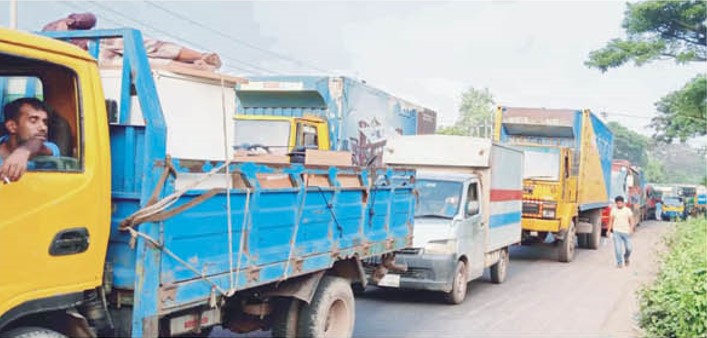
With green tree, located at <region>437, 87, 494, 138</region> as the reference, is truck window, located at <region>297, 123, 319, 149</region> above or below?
below

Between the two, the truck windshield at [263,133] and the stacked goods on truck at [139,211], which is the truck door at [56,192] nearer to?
the stacked goods on truck at [139,211]

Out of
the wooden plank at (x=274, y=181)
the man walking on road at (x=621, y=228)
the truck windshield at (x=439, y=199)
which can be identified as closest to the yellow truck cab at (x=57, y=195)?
the wooden plank at (x=274, y=181)

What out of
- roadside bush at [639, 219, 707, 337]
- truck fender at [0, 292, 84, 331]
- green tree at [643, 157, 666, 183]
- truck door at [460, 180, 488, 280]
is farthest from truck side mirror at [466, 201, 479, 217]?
green tree at [643, 157, 666, 183]

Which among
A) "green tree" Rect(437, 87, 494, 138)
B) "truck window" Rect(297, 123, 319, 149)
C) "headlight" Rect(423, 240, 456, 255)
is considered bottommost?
"headlight" Rect(423, 240, 456, 255)

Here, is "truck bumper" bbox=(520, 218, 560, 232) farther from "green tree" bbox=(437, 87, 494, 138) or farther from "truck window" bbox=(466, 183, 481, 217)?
"green tree" bbox=(437, 87, 494, 138)

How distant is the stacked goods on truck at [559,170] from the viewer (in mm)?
16719

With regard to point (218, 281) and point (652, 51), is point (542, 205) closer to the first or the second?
point (652, 51)

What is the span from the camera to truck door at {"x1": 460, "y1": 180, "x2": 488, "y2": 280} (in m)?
11.0

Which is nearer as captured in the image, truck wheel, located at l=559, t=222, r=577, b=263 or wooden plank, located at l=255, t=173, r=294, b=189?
wooden plank, located at l=255, t=173, r=294, b=189

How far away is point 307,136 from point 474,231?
10.5ft

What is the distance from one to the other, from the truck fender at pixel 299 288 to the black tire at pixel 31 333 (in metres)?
2.42

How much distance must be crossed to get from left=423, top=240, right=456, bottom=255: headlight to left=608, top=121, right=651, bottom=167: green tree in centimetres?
10285

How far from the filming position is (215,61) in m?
5.27

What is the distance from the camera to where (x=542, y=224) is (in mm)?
16625
